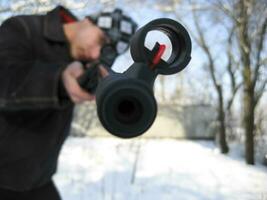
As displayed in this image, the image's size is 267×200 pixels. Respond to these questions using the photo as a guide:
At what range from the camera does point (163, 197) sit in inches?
149

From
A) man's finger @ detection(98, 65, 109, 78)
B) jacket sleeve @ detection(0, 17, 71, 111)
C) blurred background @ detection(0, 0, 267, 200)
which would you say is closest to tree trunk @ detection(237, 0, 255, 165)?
blurred background @ detection(0, 0, 267, 200)

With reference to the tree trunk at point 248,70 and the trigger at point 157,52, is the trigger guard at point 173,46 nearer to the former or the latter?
the trigger at point 157,52

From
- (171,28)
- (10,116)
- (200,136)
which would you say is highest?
(171,28)

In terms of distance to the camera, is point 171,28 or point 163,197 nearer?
point 171,28

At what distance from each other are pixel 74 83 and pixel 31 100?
131 mm

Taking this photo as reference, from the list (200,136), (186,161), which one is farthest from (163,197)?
(200,136)

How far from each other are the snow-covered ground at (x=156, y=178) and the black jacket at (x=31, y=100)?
159cm

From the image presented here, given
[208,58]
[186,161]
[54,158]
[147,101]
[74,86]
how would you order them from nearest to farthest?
[147,101], [74,86], [54,158], [186,161], [208,58]

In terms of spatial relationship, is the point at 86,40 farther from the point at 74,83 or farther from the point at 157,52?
the point at 157,52

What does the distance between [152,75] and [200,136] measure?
32.2 feet

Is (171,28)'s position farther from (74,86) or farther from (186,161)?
(186,161)

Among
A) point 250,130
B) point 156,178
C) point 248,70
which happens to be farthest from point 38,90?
point 156,178

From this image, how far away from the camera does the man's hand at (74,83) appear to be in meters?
0.59

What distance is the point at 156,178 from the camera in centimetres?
447
